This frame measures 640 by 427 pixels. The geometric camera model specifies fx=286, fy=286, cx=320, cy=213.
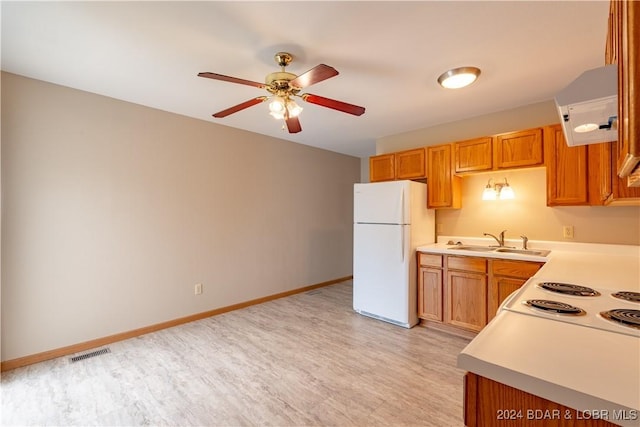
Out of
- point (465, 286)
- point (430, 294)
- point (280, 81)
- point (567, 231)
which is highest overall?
point (280, 81)

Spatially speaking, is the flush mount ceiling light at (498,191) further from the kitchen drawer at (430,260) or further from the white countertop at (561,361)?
the white countertop at (561,361)

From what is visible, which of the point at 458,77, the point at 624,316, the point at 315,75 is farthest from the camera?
the point at 458,77

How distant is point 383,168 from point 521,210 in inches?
65.2

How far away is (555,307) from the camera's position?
1118 mm

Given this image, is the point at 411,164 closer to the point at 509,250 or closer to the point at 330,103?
the point at 509,250

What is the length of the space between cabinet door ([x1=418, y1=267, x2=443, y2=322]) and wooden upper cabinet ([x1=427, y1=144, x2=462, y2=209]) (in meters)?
0.83

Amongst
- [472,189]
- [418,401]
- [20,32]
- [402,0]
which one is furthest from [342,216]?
[20,32]

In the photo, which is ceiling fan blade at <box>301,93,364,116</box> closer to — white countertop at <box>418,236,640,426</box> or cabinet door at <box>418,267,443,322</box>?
white countertop at <box>418,236,640,426</box>

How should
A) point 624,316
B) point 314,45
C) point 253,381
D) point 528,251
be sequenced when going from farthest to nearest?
point 528,251
point 253,381
point 314,45
point 624,316

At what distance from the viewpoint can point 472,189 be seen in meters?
3.47

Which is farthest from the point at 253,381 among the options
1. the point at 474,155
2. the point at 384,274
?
the point at 474,155

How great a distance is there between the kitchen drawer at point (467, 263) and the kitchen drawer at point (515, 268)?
0.09 metres

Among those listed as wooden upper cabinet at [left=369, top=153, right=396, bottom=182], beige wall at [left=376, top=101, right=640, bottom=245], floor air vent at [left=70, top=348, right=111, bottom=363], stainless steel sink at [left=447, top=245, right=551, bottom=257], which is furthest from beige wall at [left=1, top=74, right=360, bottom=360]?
stainless steel sink at [left=447, top=245, right=551, bottom=257]

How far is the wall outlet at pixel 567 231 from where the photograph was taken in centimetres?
284
